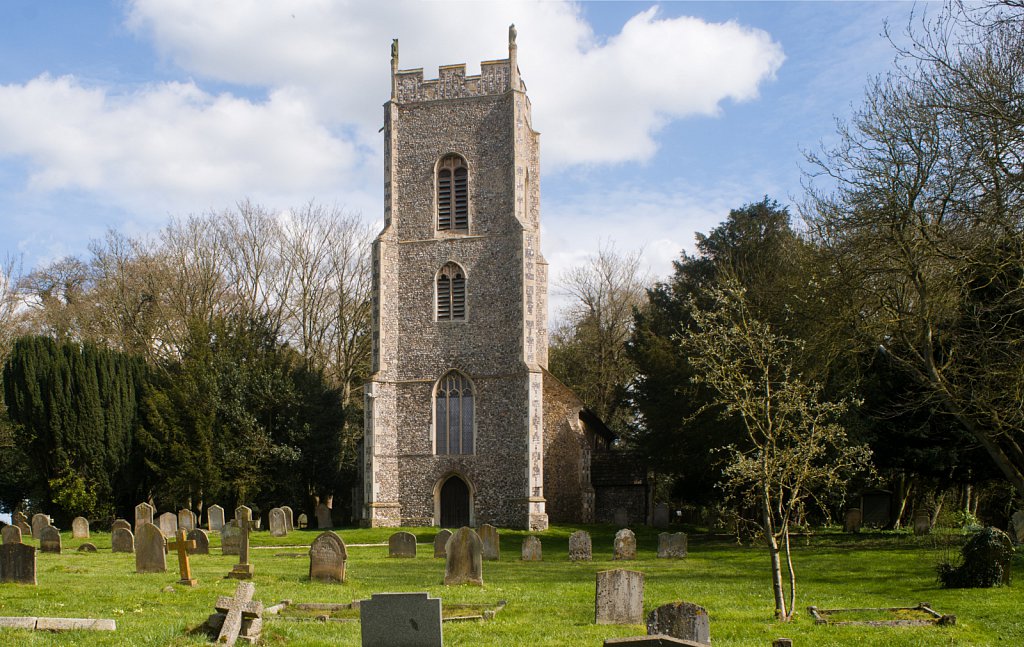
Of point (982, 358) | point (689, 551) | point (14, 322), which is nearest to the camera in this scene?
point (982, 358)

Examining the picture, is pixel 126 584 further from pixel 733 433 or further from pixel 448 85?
pixel 448 85

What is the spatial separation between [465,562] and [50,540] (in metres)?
10.6

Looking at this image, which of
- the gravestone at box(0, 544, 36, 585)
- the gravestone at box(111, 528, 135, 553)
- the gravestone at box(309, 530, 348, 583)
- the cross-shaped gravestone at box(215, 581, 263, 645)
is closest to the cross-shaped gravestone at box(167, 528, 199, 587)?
the gravestone at box(309, 530, 348, 583)

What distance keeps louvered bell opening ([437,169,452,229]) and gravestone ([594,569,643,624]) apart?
868 inches

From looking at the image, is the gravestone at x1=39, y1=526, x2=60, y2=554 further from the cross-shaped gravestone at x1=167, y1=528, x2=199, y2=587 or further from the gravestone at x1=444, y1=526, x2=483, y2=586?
the gravestone at x1=444, y1=526, x2=483, y2=586

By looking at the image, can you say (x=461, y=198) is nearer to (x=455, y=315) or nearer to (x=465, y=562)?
(x=455, y=315)

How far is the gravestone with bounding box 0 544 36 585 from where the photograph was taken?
12.9 m

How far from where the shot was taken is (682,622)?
8.23 m

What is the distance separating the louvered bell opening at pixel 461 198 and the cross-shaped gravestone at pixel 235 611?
2253 centimetres

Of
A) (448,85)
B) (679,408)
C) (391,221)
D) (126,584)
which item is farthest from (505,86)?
(126,584)

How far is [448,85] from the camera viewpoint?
106 feet

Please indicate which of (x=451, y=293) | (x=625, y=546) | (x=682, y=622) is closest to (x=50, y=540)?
(x=625, y=546)

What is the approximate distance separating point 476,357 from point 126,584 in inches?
696

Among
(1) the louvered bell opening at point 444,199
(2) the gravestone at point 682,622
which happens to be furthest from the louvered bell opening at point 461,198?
(2) the gravestone at point 682,622
